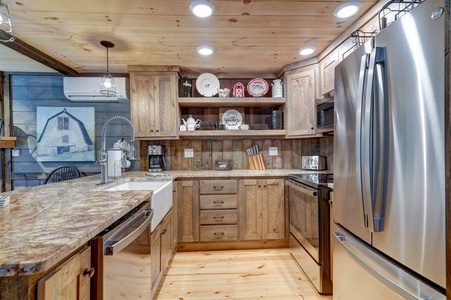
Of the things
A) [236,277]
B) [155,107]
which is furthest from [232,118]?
[236,277]

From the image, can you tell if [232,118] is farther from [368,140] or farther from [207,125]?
[368,140]

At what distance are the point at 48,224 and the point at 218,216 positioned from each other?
1944 mm

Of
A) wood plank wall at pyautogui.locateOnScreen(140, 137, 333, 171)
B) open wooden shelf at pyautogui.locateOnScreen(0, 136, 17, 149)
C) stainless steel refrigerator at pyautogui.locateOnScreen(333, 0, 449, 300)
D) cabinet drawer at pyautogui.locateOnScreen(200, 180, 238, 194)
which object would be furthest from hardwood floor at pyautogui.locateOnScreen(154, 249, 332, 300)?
open wooden shelf at pyautogui.locateOnScreen(0, 136, 17, 149)

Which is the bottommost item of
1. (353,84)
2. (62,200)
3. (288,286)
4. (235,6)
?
(288,286)

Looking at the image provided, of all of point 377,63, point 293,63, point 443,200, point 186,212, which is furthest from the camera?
point 293,63

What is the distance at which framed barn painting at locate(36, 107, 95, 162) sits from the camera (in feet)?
10.6

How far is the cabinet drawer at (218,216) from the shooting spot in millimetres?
2645

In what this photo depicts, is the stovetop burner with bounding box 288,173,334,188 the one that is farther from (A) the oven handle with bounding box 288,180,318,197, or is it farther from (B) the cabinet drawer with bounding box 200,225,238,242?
(B) the cabinet drawer with bounding box 200,225,238,242

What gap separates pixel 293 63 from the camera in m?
2.83

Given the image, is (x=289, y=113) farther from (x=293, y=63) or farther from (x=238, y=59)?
(x=238, y=59)

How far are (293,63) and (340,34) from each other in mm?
738

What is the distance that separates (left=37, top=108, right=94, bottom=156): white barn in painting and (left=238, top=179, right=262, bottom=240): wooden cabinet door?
2.36 m

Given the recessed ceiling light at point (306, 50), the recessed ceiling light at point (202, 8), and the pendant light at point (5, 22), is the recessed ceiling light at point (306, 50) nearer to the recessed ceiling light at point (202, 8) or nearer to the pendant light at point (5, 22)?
the recessed ceiling light at point (202, 8)

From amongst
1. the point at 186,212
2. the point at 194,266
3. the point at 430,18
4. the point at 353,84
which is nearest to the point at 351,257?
the point at 353,84
